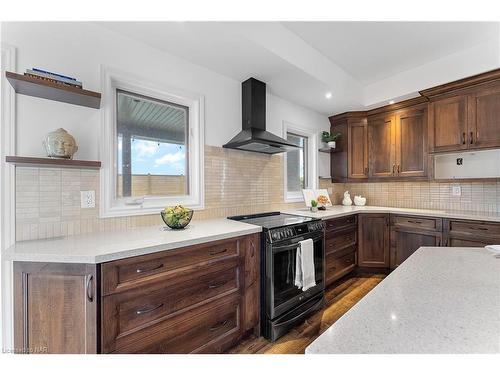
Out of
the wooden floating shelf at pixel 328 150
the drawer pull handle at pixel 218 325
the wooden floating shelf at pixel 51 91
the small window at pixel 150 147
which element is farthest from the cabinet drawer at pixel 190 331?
the wooden floating shelf at pixel 328 150

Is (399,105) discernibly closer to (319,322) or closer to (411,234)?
(411,234)

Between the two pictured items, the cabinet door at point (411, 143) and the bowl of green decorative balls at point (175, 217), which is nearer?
the bowl of green decorative balls at point (175, 217)

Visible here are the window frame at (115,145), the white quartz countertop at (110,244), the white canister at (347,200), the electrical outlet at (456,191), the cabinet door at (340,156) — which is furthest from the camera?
the white canister at (347,200)

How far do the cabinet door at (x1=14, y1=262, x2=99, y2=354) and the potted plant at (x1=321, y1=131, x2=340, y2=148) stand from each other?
3291 mm

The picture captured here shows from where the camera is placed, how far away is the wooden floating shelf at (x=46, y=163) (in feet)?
4.20

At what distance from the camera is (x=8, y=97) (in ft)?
4.51

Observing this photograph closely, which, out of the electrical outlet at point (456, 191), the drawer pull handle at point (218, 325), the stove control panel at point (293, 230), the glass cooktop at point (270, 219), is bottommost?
the drawer pull handle at point (218, 325)

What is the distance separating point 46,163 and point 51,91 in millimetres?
456

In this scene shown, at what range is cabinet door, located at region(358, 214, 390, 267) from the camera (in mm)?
3016

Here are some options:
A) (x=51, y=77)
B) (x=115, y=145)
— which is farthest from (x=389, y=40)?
(x=51, y=77)

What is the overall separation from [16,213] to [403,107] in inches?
163

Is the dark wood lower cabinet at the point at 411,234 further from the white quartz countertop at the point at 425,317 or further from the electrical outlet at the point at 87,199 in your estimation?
the electrical outlet at the point at 87,199

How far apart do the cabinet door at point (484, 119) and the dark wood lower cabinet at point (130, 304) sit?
9.54ft
